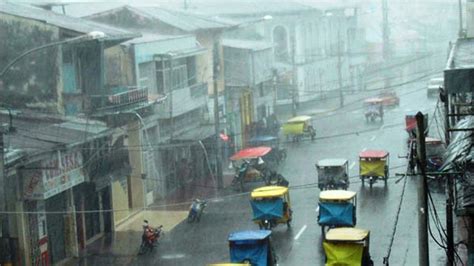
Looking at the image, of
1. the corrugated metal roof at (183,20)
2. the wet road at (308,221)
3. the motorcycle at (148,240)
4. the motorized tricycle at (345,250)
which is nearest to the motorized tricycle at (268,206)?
the wet road at (308,221)

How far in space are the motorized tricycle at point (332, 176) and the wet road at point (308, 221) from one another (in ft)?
2.56

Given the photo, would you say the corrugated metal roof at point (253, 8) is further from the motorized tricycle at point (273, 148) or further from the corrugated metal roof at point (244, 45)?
the motorized tricycle at point (273, 148)

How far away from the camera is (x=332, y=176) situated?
3431 centimetres

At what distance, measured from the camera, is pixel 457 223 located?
27.0 metres

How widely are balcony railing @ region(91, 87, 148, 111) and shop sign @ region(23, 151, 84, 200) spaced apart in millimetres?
3512

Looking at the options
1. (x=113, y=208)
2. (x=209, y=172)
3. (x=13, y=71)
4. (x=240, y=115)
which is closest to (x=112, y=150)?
(x=113, y=208)

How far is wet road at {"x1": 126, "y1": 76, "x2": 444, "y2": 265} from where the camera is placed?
84.4 ft

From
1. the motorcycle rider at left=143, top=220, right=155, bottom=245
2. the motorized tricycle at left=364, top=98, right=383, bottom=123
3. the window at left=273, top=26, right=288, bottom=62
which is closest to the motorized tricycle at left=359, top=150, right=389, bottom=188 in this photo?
the motorcycle rider at left=143, top=220, right=155, bottom=245

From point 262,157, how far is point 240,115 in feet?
32.1

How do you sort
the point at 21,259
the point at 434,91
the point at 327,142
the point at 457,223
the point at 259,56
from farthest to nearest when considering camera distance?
1. the point at 434,91
2. the point at 259,56
3. the point at 327,142
4. the point at 457,223
5. the point at 21,259

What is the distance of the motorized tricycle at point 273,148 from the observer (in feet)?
141

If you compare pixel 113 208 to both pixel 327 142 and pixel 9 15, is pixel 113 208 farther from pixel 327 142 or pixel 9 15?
pixel 327 142

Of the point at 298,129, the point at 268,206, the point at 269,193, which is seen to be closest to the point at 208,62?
the point at 298,129

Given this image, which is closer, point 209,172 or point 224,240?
point 224,240
